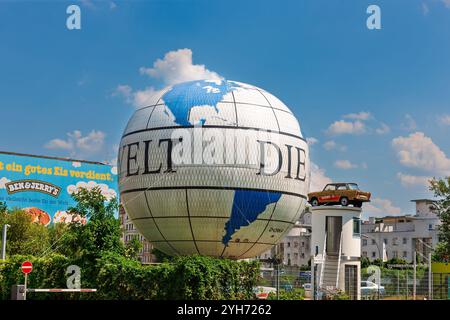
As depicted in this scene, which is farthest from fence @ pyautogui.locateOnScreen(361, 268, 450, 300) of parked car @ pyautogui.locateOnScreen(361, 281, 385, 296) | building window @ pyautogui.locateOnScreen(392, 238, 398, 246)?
building window @ pyautogui.locateOnScreen(392, 238, 398, 246)

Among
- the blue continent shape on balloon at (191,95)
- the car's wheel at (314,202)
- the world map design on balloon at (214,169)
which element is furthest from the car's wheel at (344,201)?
the blue continent shape on balloon at (191,95)

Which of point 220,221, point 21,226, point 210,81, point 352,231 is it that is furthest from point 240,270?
point 21,226

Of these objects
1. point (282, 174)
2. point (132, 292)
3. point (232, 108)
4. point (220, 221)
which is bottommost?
point (132, 292)

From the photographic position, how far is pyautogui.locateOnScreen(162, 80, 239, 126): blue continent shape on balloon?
2817 centimetres

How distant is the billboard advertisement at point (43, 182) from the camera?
6919cm

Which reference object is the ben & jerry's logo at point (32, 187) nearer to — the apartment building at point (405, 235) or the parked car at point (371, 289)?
the parked car at point (371, 289)

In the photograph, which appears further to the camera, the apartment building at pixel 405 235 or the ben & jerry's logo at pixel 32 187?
the apartment building at pixel 405 235

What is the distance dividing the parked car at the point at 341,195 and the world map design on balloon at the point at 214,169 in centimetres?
1329

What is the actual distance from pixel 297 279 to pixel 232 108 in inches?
363

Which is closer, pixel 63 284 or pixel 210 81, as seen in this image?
pixel 63 284

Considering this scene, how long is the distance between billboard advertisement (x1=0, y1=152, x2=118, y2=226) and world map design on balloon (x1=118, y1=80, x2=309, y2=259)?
4012cm

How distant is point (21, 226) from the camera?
47.9 m

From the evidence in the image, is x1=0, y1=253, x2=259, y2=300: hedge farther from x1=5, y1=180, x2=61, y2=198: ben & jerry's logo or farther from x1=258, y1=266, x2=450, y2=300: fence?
x1=5, y1=180, x2=61, y2=198: ben & jerry's logo
